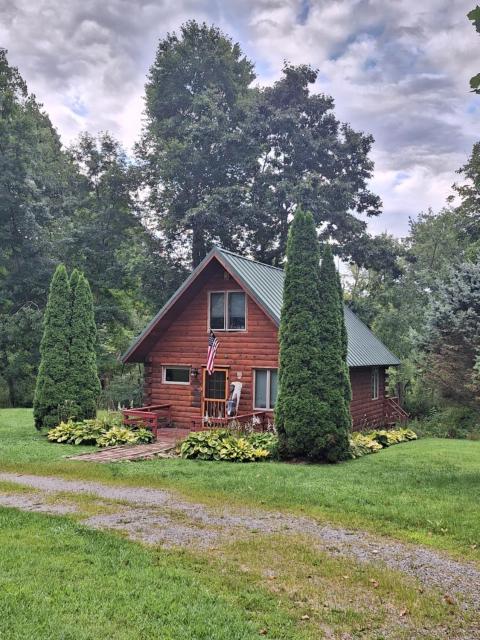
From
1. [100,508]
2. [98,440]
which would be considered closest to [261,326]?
[98,440]

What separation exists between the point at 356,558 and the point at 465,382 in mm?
9784

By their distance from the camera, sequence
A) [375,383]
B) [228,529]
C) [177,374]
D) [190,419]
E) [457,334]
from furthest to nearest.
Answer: [375,383], [177,374], [190,419], [457,334], [228,529]

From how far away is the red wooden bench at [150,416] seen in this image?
16.2 m

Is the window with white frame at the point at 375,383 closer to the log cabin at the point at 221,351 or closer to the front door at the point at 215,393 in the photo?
the log cabin at the point at 221,351

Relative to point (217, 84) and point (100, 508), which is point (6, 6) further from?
point (217, 84)

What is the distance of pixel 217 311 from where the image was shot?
59.7 feet

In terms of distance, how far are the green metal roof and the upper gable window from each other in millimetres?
924

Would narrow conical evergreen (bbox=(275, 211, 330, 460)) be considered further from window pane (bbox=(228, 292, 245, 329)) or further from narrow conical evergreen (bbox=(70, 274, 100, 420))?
narrow conical evergreen (bbox=(70, 274, 100, 420))

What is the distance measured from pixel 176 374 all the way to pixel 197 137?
16.5 metres

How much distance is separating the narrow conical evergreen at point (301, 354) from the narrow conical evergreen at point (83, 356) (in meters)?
6.69

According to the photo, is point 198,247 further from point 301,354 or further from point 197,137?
point 301,354

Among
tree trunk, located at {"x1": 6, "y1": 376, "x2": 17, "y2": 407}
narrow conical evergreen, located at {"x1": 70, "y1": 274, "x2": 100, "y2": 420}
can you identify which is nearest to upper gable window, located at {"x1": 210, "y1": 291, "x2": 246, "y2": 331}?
narrow conical evergreen, located at {"x1": 70, "y1": 274, "x2": 100, "y2": 420}

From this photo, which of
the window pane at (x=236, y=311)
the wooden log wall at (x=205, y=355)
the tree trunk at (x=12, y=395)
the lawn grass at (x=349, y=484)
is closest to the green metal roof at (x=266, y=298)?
the wooden log wall at (x=205, y=355)

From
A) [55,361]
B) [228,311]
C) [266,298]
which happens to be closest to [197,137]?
[228,311]
